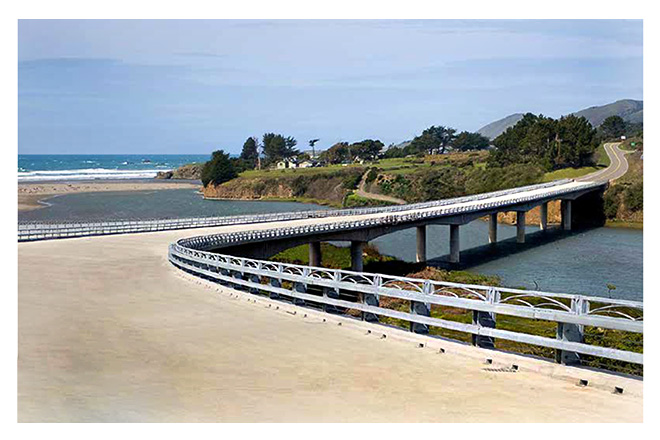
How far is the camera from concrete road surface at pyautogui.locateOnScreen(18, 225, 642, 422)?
38.9ft

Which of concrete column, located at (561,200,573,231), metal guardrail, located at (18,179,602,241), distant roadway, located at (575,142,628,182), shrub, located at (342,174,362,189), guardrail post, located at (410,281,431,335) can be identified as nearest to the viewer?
guardrail post, located at (410,281,431,335)

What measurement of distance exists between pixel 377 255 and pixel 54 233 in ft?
90.8

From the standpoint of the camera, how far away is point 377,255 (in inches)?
2721

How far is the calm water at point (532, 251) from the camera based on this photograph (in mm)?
54062

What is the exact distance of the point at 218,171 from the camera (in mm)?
172000

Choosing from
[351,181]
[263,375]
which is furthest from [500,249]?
[351,181]

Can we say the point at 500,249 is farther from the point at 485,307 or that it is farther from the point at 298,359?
the point at 298,359

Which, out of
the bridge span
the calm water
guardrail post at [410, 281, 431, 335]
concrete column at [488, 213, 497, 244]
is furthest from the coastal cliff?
guardrail post at [410, 281, 431, 335]

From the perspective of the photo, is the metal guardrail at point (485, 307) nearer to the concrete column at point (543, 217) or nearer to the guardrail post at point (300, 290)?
the guardrail post at point (300, 290)

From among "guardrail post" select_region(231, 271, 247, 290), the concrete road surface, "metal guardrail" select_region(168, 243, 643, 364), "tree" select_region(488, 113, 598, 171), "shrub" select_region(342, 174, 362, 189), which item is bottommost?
the concrete road surface

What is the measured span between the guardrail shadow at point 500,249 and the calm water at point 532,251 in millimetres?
324

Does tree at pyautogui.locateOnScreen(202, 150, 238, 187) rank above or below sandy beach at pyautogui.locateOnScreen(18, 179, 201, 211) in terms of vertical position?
above

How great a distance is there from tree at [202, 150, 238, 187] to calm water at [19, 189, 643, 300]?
3793 cm

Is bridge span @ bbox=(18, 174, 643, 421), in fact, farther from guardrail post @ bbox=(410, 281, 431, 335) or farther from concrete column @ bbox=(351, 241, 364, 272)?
concrete column @ bbox=(351, 241, 364, 272)
